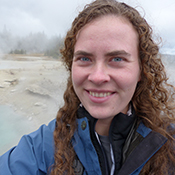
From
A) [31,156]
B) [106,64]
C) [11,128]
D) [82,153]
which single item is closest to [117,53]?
[106,64]

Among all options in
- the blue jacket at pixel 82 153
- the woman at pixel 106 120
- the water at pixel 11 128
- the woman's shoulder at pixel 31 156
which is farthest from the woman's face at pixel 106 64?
the water at pixel 11 128

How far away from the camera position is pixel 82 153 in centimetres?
103

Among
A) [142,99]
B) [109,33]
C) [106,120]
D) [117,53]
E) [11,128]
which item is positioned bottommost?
[11,128]

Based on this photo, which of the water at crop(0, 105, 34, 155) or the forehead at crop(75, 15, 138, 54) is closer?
the forehead at crop(75, 15, 138, 54)

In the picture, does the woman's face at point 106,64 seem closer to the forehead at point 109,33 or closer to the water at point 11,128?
the forehead at point 109,33

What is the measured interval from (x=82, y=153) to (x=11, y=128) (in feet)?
8.25

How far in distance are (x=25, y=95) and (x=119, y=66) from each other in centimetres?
423

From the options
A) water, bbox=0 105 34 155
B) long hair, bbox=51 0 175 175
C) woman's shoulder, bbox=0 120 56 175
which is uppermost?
long hair, bbox=51 0 175 175

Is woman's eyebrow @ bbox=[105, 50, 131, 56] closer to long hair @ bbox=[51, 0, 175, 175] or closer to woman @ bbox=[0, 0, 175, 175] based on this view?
woman @ bbox=[0, 0, 175, 175]

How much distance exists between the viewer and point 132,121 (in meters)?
1.15

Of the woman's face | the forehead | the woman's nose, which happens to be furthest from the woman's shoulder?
the forehead

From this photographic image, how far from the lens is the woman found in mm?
940

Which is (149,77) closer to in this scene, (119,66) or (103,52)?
(119,66)

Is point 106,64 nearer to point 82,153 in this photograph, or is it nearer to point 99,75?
point 99,75
